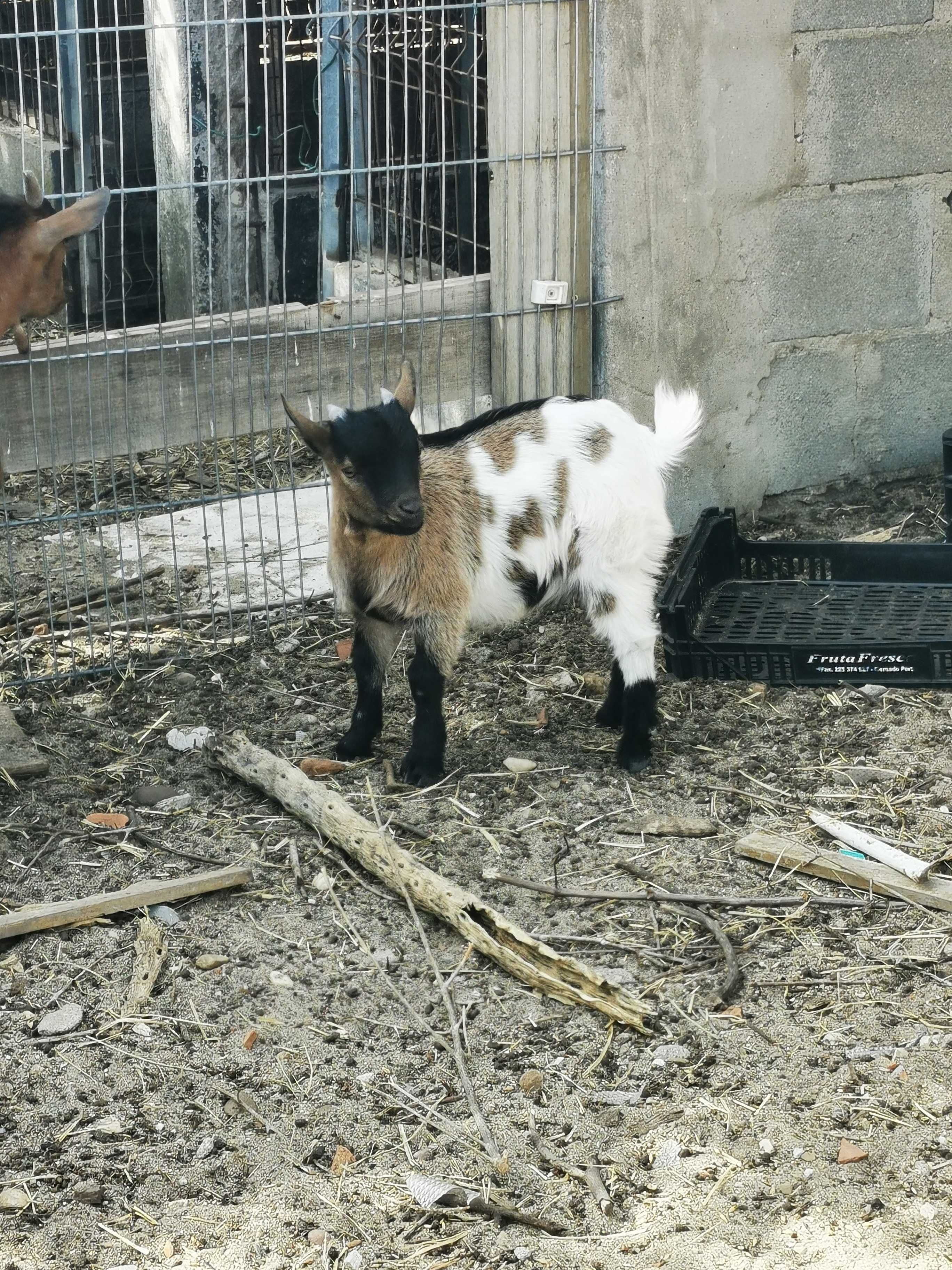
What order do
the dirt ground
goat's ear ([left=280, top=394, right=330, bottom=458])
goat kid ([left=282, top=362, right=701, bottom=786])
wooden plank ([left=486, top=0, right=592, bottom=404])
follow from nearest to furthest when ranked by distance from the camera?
the dirt ground → goat's ear ([left=280, top=394, right=330, bottom=458]) → goat kid ([left=282, top=362, right=701, bottom=786]) → wooden plank ([left=486, top=0, right=592, bottom=404])

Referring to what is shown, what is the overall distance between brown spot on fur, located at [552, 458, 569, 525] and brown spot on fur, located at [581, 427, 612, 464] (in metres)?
0.09

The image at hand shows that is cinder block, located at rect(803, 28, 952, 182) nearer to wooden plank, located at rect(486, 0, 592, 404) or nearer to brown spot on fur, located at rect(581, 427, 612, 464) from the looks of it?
wooden plank, located at rect(486, 0, 592, 404)

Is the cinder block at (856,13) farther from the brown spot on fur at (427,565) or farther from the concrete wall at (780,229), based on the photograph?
the brown spot on fur at (427,565)

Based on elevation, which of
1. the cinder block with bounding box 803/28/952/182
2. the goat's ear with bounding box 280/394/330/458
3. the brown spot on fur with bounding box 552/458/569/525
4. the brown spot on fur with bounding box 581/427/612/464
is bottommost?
the brown spot on fur with bounding box 552/458/569/525

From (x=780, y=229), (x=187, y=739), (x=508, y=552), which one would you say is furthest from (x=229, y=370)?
(x=780, y=229)

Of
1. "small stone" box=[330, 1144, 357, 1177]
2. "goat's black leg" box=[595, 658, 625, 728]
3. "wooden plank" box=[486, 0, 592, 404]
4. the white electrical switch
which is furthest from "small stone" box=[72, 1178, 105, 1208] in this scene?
the white electrical switch

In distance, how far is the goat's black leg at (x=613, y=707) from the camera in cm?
453

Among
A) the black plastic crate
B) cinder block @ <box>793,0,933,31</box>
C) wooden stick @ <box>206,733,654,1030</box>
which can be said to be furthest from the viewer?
cinder block @ <box>793,0,933,31</box>

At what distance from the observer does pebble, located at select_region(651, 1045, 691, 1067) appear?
3059mm

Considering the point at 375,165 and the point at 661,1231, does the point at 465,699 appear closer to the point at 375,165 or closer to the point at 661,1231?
the point at 661,1231

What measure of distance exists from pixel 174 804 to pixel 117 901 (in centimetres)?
62

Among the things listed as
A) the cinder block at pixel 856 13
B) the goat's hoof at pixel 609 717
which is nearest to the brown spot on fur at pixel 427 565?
the goat's hoof at pixel 609 717

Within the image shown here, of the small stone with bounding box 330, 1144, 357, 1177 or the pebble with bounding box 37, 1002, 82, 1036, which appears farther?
the pebble with bounding box 37, 1002, 82, 1036

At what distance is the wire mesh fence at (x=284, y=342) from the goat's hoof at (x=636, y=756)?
144 cm
